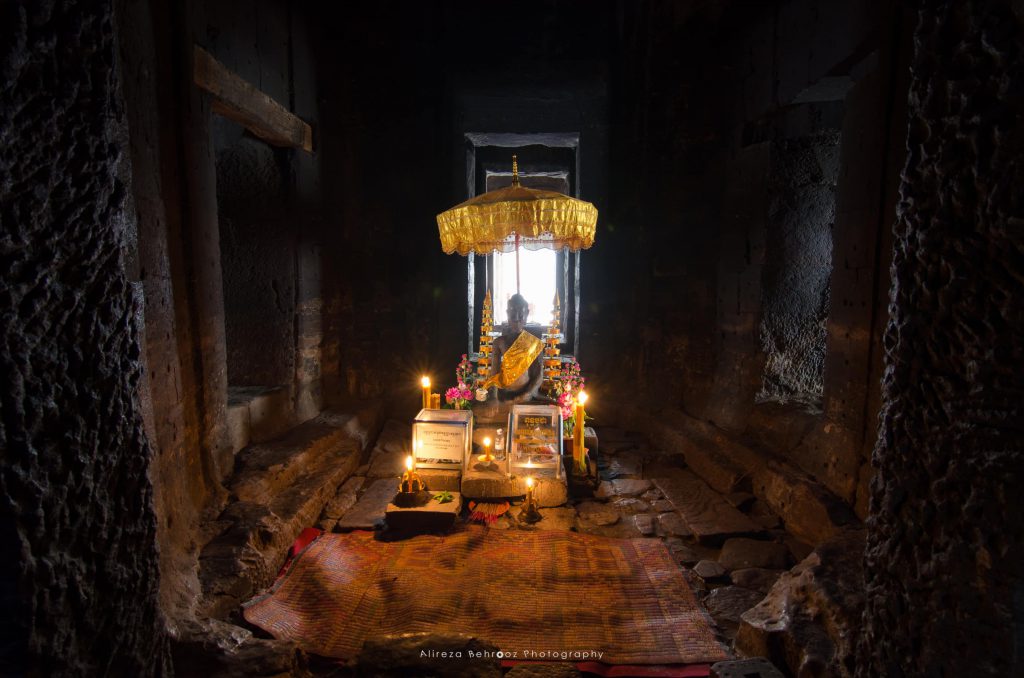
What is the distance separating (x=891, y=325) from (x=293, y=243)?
260 inches

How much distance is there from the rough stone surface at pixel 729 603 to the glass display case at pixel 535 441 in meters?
1.99

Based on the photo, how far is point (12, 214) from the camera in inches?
49.0

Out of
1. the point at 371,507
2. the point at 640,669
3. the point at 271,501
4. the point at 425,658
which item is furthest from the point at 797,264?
the point at 271,501

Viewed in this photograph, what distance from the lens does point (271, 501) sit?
472cm

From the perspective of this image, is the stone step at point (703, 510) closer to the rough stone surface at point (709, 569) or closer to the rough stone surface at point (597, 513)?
the rough stone surface at point (709, 569)

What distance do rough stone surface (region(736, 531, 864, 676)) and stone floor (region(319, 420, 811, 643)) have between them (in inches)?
15.6

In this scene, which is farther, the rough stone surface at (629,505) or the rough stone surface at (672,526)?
the rough stone surface at (629,505)

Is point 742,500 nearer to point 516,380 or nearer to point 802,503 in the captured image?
point 802,503

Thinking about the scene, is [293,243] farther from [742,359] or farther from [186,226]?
[742,359]

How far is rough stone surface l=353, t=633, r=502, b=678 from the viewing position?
2.54 m

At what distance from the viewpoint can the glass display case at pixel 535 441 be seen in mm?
5590

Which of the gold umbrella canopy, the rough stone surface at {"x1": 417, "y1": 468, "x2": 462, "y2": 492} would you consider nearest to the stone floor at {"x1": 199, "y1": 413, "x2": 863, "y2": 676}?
the rough stone surface at {"x1": 417, "y1": 468, "x2": 462, "y2": 492}

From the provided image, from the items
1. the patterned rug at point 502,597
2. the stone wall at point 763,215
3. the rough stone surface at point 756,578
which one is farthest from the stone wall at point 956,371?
the stone wall at point 763,215

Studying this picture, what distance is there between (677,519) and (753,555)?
867 mm
